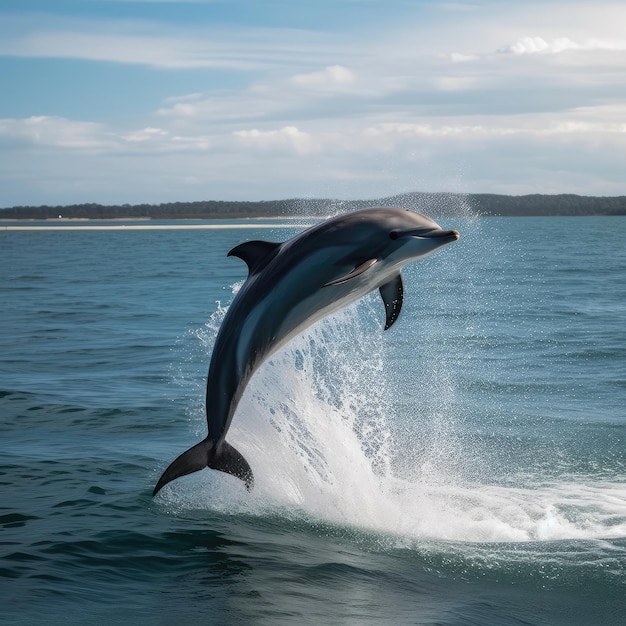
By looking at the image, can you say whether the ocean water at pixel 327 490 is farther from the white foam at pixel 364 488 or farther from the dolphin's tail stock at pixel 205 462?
the dolphin's tail stock at pixel 205 462

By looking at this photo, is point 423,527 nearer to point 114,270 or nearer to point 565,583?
point 565,583

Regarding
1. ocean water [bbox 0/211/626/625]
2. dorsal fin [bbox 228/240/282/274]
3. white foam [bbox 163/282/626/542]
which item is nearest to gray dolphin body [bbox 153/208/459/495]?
dorsal fin [bbox 228/240/282/274]

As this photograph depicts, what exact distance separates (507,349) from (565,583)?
13.5 m

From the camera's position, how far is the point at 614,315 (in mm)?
26938

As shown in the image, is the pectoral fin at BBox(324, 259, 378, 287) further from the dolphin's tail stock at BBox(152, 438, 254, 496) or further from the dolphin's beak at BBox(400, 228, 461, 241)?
the dolphin's tail stock at BBox(152, 438, 254, 496)

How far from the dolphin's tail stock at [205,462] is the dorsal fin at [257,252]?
1.49 metres

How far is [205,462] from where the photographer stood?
8.30 meters

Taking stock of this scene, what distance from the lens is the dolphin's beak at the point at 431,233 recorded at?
23.6 feet

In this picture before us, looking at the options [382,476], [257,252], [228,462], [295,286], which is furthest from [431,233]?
[382,476]

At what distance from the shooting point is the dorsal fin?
317 inches

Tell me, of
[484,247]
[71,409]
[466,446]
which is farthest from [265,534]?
[484,247]

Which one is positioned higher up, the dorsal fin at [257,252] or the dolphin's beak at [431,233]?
the dolphin's beak at [431,233]

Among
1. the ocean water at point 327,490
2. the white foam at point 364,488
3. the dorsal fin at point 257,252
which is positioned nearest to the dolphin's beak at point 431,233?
the dorsal fin at point 257,252

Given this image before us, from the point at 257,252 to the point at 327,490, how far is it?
335 centimetres
